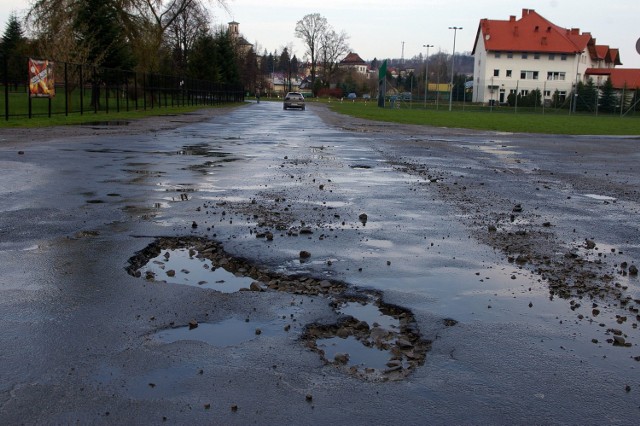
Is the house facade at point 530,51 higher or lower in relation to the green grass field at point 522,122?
higher

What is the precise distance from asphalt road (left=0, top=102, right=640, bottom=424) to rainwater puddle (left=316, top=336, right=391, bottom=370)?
3 centimetres

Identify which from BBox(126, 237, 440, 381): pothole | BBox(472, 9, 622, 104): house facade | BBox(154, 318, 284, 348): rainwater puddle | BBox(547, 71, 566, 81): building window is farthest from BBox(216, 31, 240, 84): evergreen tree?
BBox(154, 318, 284, 348): rainwater puddle

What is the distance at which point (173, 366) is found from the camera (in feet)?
13.1

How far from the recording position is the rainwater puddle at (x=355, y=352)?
13.5 feet

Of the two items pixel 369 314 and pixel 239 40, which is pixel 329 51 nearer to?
pixel 239 40


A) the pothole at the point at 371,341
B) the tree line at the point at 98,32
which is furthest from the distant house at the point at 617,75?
the pothole at the point at 371,341

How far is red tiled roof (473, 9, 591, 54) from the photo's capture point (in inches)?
4173

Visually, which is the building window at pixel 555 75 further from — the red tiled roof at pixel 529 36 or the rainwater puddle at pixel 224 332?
Result: the rainwater puddle at pixel 224 332

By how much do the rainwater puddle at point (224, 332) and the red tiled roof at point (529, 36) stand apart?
108 m

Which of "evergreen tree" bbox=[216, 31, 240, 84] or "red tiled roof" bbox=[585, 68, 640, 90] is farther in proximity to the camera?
"red tiled roof" bbox=[585, 68, 640, 90]

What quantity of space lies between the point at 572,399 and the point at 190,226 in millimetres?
5182

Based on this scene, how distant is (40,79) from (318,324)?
2678 cm

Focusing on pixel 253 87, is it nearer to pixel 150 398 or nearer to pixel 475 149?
pixel 475 149

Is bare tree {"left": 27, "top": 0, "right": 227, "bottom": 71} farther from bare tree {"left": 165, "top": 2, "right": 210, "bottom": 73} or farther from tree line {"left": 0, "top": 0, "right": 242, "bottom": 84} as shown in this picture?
bare tree {"left": 165, "top": 2, "right": 210, "bottom": 73}
